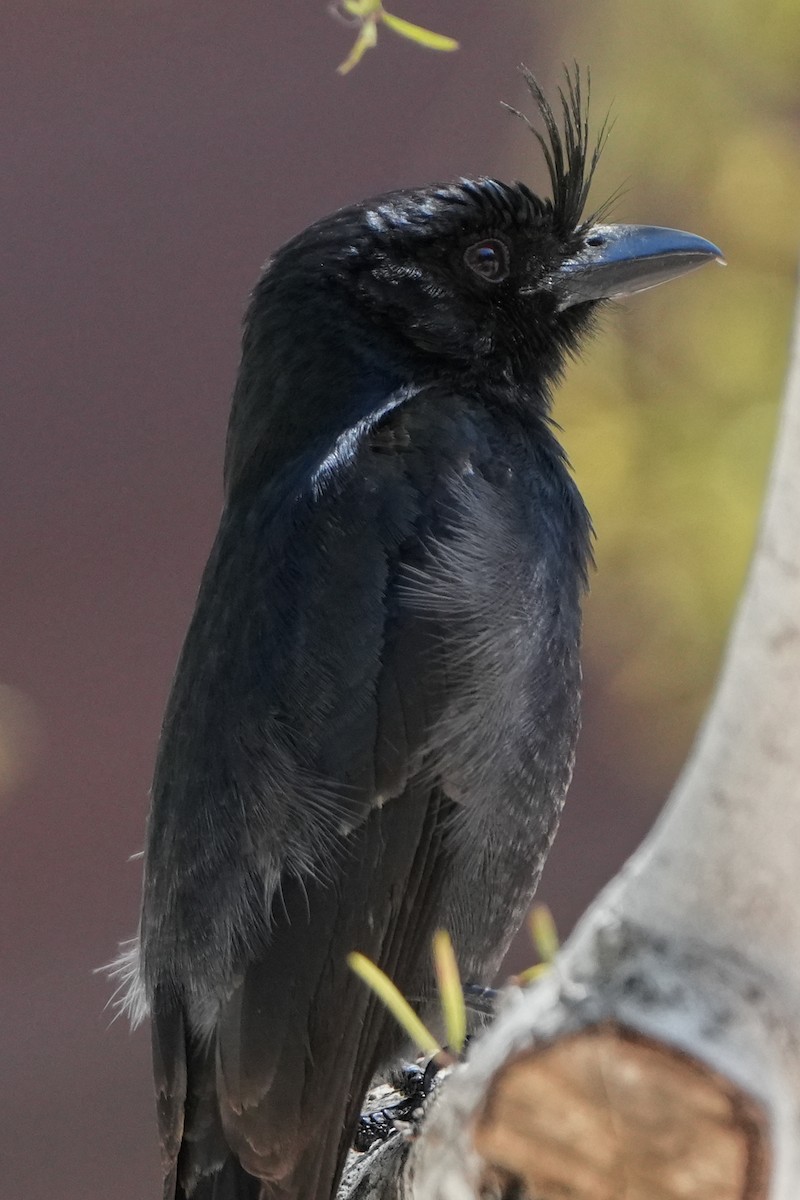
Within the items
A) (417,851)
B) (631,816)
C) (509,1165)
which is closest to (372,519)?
(417,851)

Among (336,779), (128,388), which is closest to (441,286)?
(336,779)

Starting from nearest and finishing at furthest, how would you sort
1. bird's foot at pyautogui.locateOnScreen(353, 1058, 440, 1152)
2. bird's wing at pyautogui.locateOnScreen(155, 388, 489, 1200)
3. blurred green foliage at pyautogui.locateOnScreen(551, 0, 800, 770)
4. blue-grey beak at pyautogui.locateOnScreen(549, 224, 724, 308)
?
bird's wing at pyautogui.locateOnScreen(155, 388, 489, 1200)
bird's foot at pyautogui.locateOnScreen(353, 1058, 440, 1152)
blue-grey beak at pyautogui.locateOnScreen(549, 224, 724, 308)
blurred green foliage at pyautogui.locateOnScreen(551, 0, 800, 770)

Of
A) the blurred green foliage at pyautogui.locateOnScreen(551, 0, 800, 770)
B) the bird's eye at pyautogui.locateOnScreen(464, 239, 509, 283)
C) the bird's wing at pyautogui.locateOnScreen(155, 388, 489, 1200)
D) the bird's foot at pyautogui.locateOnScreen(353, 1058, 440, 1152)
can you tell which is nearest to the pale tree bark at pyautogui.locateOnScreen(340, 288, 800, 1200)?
the bird's wing at pyautogui.locateOnScreen(155, 388, 489, 1200)

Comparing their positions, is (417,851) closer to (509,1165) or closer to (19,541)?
(509,1165)

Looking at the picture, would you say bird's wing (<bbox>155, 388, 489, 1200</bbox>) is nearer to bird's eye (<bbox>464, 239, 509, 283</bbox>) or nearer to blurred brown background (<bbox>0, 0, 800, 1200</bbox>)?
bird's eye (<bbox>464, 239, 509, 283</bbox>)

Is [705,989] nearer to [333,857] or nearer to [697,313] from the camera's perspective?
[333,857]

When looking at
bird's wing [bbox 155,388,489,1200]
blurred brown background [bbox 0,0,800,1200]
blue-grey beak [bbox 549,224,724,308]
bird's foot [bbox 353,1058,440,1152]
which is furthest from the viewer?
blurred brown background [bbox 0,0,800,1200]
